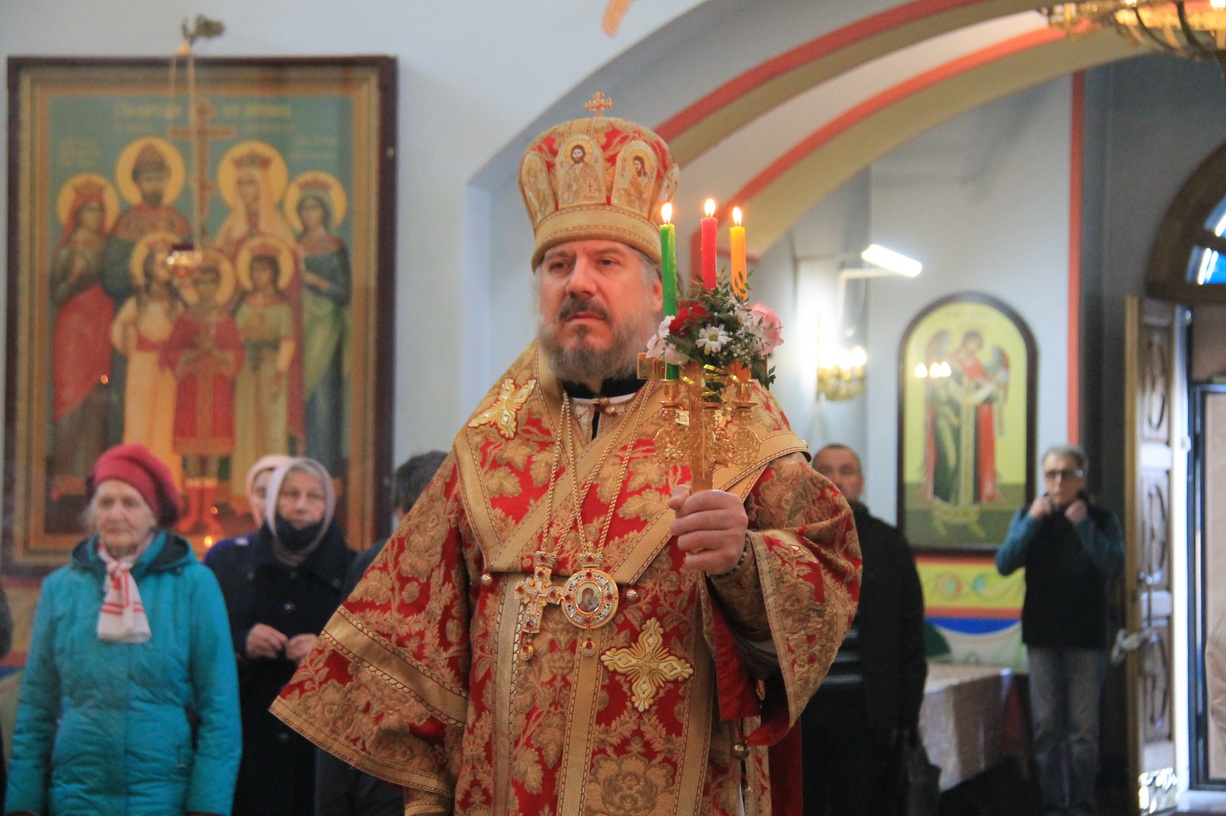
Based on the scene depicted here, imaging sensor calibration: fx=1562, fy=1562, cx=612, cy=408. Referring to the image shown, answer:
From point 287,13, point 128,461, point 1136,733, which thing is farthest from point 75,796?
point 1136,733

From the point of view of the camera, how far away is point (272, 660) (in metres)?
4.51

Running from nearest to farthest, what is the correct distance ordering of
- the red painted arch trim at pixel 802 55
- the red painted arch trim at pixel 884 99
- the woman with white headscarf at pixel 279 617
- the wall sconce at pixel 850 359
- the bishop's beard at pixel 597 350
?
the bishop's beard at pixel 597 350, the woman with white headscarf at pixel 279 617, the red painted arch trim at pixel 802 55, the red painted arch trim at pixel 884 99, the wall sconce at pixel 850 359

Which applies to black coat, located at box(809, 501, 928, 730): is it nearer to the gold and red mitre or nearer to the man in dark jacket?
the man in dark jacket

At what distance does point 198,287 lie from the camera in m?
5.34

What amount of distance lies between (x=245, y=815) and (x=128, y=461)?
42.5 inches

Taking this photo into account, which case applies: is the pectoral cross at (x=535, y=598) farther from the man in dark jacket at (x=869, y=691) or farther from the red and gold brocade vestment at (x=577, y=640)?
the man in dark jacket at (x=869, y=691)

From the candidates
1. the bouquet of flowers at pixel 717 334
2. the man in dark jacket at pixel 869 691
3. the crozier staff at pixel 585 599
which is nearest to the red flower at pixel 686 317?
the bouquet of flowers at pixel 717 334

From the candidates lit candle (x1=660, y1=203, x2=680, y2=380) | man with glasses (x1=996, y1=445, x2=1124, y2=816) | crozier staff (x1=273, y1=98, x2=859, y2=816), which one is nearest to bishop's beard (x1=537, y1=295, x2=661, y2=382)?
crozier staff (x1=273, y1=98, x2=859, y2=816)

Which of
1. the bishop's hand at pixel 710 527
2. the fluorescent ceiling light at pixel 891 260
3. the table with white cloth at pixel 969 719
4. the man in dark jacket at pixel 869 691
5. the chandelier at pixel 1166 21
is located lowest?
the table with white cloth at pixel 969 719

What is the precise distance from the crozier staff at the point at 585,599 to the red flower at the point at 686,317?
1.16 feet

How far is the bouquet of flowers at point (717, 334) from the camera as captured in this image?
2.04m

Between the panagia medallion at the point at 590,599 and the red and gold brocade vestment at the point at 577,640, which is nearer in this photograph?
the red and gold brocade vestment at the point at 577,640

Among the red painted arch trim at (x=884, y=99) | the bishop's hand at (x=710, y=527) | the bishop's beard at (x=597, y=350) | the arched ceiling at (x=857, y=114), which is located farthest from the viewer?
the red painted arch trim at (x=884, y=99)

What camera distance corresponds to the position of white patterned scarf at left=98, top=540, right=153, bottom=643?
4.21 meters
